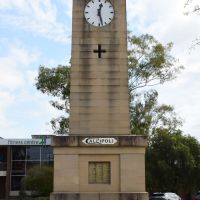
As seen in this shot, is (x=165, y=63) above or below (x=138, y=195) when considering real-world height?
above

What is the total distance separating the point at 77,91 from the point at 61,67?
17664mm

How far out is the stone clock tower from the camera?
1906 centimetres

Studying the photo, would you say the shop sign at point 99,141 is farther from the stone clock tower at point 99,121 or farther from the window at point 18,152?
the window at point 18,152

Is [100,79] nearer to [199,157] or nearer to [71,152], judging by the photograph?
[71,152]

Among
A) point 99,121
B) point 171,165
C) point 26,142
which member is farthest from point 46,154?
point 99,121

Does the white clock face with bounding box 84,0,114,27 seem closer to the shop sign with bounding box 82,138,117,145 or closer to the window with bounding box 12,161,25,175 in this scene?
the shop sign with bounding box 82,138,117,145

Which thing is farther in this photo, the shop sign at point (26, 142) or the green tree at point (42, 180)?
the shop sign at point (26, 142)

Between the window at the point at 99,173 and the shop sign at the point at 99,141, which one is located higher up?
the shop sign at the point at 99,141

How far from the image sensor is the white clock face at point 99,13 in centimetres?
2086

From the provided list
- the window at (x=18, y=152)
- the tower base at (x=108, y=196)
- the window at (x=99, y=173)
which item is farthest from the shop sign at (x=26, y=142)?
the tower base at (x=108, y=196)

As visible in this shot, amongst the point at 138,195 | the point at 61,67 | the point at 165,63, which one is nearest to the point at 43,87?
the point at 61,67

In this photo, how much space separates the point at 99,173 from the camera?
758 inches

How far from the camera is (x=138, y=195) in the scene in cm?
1878

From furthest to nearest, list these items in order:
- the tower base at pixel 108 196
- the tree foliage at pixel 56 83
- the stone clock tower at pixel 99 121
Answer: the tree foliage at pixel 56 83
the stone clock tower at pixel 99 121
the tower base at pixel 108 196
